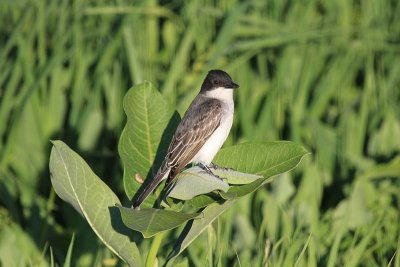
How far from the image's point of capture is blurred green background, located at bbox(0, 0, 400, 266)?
225 inches

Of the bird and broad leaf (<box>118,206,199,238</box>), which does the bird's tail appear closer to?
the bird

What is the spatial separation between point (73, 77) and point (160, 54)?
0.78 meters

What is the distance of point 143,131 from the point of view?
349 cm

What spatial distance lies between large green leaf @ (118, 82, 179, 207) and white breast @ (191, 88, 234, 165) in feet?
1.97

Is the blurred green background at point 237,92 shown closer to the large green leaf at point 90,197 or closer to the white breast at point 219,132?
the white breast at point 219,132

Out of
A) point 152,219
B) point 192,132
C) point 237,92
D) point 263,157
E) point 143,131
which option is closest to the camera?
point 152,219

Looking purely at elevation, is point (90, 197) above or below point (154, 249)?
above

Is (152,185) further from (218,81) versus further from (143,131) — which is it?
(218,81)

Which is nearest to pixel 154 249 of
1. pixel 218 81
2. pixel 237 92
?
pixel 218 81

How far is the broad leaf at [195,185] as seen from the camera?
3.08 metres

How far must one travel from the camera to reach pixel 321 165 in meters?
6.41

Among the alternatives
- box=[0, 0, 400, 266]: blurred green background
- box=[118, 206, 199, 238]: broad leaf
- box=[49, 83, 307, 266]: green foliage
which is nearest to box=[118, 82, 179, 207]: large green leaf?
box=[49, 83, 307, 266]: green foliage

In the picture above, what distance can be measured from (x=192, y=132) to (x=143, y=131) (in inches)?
31.9

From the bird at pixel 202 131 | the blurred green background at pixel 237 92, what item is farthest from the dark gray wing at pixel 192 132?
the blurred green background at pixel 237 92
